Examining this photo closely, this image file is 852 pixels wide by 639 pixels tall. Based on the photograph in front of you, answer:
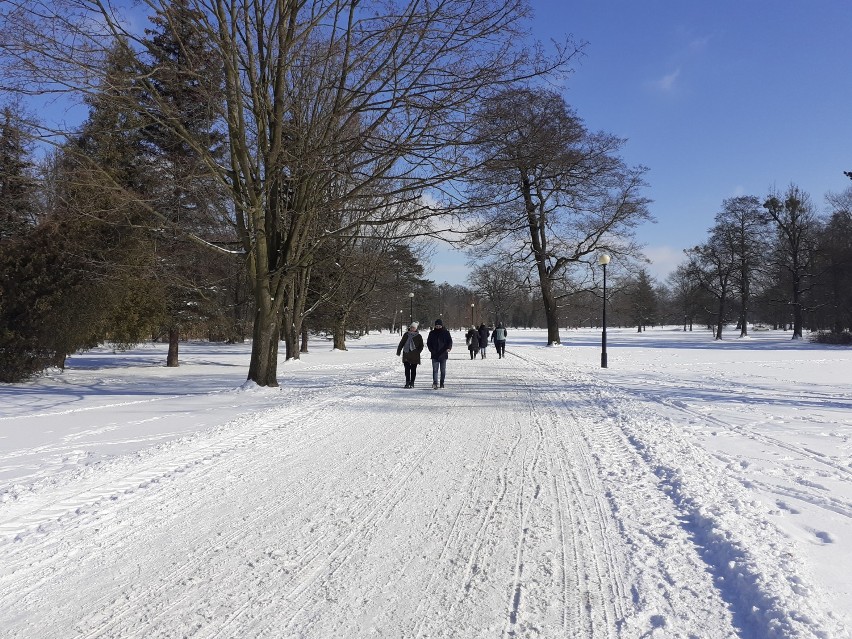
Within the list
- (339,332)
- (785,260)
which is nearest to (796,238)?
(785,260)

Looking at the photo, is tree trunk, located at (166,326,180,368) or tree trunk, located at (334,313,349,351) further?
tree trunk, located at (334,313,349,351)

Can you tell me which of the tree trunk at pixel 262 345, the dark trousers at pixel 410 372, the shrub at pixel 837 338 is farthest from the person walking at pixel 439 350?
the shrub at pixel 837 338

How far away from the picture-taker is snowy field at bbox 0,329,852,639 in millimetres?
3102

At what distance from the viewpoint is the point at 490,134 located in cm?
964

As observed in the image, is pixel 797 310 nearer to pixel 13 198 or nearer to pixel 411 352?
pixel 411 352

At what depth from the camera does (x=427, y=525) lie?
448 cm

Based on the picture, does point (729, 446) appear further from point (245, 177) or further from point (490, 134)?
point (245, 177)

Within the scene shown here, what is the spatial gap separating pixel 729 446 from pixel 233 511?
20.5ft

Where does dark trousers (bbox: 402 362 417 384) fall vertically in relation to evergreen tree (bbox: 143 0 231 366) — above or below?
below

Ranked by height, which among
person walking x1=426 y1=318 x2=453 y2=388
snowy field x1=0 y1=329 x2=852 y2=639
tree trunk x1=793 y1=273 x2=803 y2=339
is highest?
tree trunk x1=793 y1=273 x2=803 y2=339

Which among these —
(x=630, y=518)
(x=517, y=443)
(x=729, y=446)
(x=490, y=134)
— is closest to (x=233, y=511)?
(x=630, y=518)

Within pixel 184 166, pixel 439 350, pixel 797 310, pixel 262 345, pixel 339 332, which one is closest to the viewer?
pixel 184 166

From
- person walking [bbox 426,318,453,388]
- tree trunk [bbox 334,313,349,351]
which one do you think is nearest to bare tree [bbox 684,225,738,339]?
tree trunk [bbox 334,313,349,351]

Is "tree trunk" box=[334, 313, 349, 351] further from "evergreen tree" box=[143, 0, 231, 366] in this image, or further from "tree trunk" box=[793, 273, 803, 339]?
"tree trunk" box=[793, 273, 803, 339]
